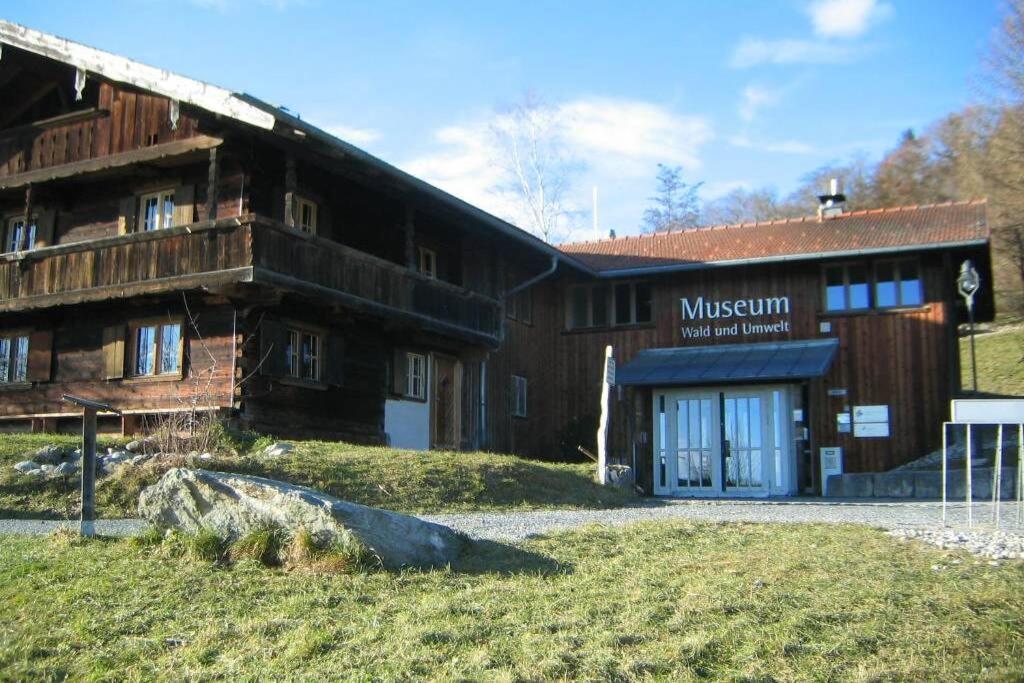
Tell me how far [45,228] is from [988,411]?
57.6 feet

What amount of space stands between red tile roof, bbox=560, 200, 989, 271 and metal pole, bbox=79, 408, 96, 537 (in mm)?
16662

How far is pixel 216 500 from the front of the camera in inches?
310

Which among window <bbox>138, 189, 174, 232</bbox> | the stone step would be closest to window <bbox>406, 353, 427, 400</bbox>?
window <bbox>138, 189, 174, 232</bbox>

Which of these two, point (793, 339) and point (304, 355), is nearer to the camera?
point (304, 355)

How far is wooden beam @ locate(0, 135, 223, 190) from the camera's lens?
16.9m

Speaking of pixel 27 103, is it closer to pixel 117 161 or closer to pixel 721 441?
pixel 117 161

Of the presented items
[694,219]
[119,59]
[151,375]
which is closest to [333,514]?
[151,375]

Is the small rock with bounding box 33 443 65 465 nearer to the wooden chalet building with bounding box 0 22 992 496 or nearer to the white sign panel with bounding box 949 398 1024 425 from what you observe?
the wooden chalet building with bounding box 0 22 992 496

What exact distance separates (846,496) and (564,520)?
32.2 feet

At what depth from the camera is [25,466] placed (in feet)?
→ 40.2

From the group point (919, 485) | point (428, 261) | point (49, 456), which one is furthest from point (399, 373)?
point (919, 485)

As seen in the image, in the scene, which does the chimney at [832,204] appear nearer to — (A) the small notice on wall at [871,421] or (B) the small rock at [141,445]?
(A) the small notice on wall at [871,421]

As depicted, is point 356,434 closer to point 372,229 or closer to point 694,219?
point 372,229

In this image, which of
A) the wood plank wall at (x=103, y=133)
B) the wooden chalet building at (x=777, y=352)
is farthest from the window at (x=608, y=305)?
the wood plank wall at (x=103, y=133)
